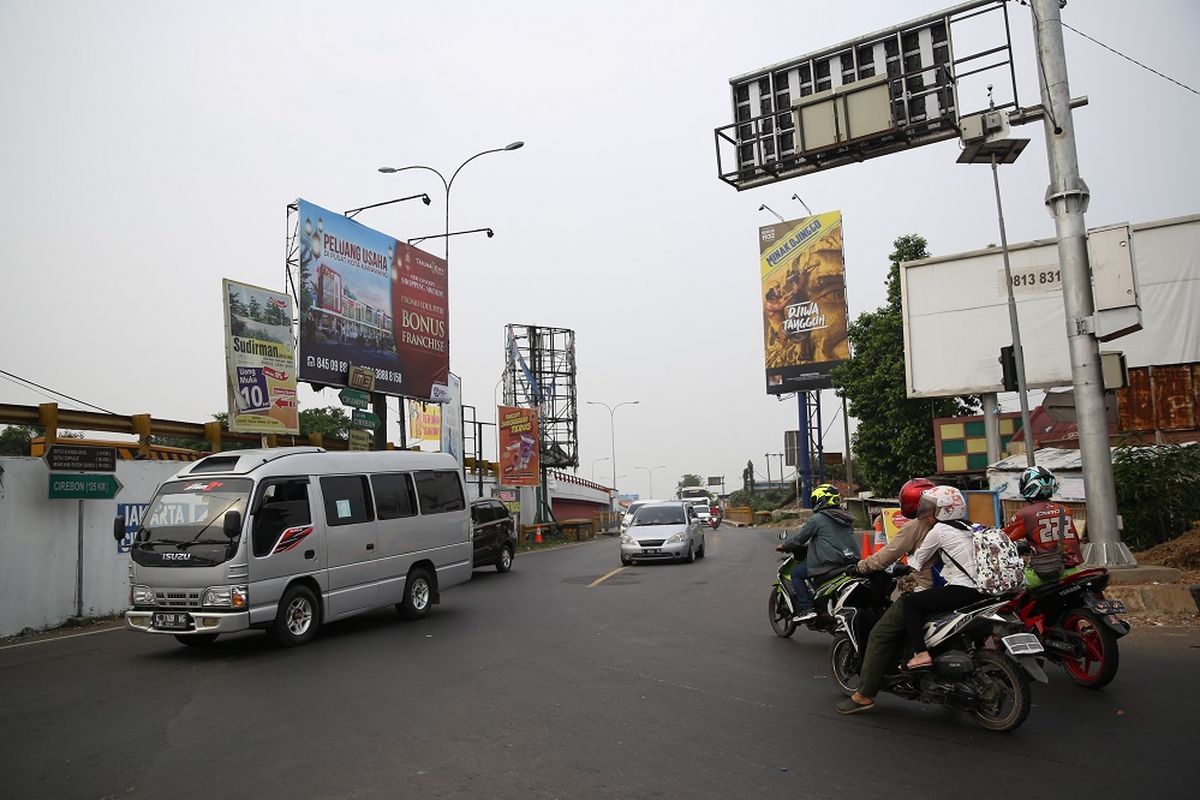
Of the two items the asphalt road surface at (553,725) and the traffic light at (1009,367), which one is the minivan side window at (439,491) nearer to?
the asphalt road surface at (553,725)

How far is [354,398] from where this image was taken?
2506 centimetres

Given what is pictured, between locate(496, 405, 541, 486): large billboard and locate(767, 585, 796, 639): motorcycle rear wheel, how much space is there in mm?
27949

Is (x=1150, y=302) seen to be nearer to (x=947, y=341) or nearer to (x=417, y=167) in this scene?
(x=947, y=341)

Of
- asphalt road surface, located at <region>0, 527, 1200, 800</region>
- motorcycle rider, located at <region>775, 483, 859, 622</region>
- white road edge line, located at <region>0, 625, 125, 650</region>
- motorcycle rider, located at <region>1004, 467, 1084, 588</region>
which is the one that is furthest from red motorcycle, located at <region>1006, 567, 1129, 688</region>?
white road edge line, located at <region>0, 625, 125, 650</region>

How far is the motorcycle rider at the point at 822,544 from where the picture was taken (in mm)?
8602

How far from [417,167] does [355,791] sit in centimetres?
2402

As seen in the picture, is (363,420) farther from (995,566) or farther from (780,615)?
(995,566)

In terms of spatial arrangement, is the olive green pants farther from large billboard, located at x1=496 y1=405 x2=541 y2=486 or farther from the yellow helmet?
large billboard, located at x1=496 y1=405 x2=541 y2=486

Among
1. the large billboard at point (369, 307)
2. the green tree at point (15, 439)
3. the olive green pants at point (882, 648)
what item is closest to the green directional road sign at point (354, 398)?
the large billboard at point (369, 307)

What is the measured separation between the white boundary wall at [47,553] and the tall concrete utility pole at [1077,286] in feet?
49.2

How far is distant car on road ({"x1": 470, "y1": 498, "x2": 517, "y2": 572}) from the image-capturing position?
20.2 m

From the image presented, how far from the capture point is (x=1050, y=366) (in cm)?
2606

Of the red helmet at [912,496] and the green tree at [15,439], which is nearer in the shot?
the red helmet at [912,496]

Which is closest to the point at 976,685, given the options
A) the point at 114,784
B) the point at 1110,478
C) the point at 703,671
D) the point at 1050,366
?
the point at 703,671
